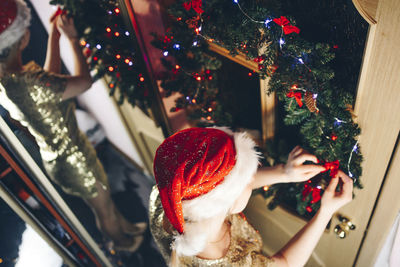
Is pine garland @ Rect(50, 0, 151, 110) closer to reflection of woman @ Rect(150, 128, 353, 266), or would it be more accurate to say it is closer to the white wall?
the white wall

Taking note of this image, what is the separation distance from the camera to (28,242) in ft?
5.18

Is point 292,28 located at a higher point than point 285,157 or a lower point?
higher

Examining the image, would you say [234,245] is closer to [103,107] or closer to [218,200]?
[218,200]

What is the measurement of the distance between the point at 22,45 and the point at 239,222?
1.58 m

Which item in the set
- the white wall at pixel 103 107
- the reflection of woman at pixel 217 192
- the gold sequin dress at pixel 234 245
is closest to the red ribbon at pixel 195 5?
the reflection of woman at pixel 217 192

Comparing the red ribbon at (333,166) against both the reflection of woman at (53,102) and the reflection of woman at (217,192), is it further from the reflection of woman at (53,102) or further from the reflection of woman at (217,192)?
the reflection of woman at (53,102)

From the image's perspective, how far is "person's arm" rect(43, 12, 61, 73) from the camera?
182cm

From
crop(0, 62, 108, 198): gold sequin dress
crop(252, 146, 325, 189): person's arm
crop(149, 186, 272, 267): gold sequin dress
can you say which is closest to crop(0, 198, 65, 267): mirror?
crop(0, 62, 108, 198): gold sequin dress

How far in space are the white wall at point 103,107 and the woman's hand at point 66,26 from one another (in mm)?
145

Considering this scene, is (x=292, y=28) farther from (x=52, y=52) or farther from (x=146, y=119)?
(x=146, y=119)

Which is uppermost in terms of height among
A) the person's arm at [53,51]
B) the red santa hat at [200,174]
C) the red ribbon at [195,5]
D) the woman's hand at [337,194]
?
the red ribbon at [195,5]

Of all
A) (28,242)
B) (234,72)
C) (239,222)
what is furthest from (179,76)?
(28,242)

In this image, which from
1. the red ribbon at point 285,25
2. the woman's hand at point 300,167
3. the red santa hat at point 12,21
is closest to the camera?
the red ribbon at point 285,25

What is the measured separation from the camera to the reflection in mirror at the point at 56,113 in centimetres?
158
